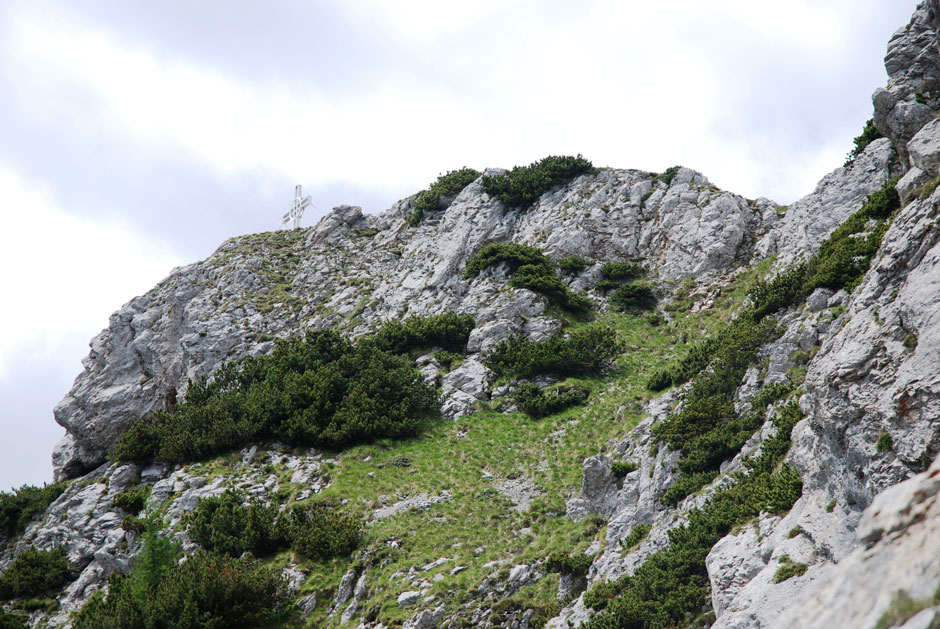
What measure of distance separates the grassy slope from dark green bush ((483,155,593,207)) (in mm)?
21700

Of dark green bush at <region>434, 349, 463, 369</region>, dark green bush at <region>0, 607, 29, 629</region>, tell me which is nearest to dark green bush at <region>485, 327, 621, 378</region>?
dark green bush at <region>434, 349, 463, 369</region>

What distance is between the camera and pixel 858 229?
22.0 m

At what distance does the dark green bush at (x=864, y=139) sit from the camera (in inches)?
1221

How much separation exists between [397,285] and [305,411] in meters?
20.8

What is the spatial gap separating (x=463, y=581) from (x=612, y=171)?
43820 millimetres

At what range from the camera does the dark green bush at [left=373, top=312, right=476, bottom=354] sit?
3981 centimetres

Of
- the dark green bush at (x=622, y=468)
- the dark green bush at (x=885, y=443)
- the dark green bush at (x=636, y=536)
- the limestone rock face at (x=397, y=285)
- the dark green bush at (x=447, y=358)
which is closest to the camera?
the dark green bush at (x=885, y=443)

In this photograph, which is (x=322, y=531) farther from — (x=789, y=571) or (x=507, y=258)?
(x=507, y=258)

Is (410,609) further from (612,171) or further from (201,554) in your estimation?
(612,171)

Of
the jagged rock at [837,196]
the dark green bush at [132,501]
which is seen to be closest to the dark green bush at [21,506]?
the dark green bush at [132,501]

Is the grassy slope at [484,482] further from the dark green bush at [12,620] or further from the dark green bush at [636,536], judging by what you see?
the dark green bush at [12,620]

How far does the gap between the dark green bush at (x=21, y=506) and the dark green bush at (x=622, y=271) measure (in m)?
43.7

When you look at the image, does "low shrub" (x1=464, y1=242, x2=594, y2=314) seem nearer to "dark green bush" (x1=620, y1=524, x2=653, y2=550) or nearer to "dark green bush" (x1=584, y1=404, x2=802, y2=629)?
"dark green bush" (x1=620, y1=524, x2=653, y2=550)

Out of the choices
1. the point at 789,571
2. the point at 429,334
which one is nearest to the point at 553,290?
the point at 429,334
